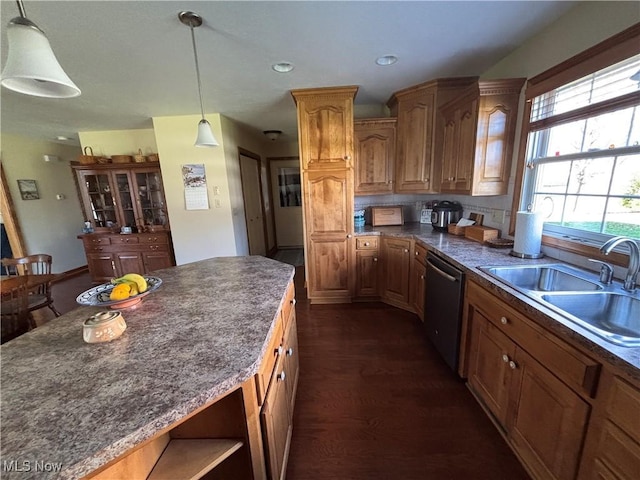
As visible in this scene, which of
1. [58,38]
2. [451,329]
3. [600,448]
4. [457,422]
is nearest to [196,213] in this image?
[58,38]

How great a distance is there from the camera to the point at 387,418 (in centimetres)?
158

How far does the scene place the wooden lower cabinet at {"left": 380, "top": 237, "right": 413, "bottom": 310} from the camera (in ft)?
8.99

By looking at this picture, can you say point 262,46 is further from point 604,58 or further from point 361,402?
point 361,402

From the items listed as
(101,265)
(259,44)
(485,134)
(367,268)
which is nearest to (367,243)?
(367,268)

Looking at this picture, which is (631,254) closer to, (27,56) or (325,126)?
(325,126)

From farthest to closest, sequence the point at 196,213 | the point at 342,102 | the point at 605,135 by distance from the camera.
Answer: the point at 196,213
the point at 342,102
the point at 605,135

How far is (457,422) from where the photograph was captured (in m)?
1.54

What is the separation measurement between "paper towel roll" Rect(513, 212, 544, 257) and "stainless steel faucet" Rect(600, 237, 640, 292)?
0.52 m

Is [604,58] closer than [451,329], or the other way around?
[604,58]

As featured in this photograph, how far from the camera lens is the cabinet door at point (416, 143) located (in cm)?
266

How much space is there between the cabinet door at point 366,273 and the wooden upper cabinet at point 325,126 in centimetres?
105

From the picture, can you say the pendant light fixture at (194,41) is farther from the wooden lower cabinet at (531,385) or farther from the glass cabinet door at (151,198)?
the glass cabinet door at (151,198)

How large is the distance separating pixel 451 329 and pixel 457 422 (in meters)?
0.56

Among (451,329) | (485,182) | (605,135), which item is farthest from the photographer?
(485,182)
